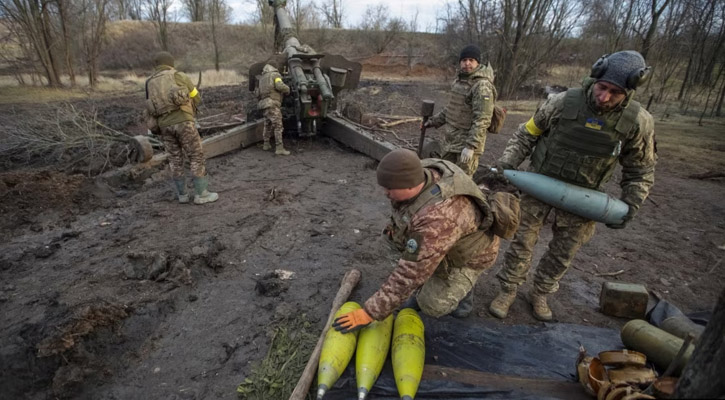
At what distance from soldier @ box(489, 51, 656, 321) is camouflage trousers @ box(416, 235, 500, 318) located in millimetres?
496

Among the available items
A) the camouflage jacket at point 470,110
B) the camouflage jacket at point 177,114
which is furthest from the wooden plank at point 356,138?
the camouflage jacket at point 177,114

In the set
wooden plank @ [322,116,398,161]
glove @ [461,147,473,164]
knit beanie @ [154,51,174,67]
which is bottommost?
wooden plank @ [322,116,398,161]

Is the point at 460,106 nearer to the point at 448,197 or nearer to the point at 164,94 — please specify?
the point at 448,197

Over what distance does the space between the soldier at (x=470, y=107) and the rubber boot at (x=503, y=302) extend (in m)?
Answer: 1.48

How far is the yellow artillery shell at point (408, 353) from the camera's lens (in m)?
2.15

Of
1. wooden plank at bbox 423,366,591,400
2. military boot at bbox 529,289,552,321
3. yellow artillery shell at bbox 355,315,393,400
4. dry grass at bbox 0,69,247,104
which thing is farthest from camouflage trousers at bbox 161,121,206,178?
dry grass at bbox 0,69,247,104

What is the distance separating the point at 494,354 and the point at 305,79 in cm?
607

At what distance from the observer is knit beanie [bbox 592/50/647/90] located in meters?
2.32

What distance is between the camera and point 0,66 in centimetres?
1664

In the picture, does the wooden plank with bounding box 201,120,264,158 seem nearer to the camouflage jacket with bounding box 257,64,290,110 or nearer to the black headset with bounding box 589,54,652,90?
the camouflage jacket with bounding box 257,64,290,110

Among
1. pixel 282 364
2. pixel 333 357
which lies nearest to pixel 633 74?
pixel 333 357

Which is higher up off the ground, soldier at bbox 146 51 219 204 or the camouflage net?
soldier at bbox 146 51 219 204

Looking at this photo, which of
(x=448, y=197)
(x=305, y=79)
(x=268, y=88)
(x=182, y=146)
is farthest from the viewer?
(x=305, y=79)

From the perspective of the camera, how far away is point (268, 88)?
695 cm
